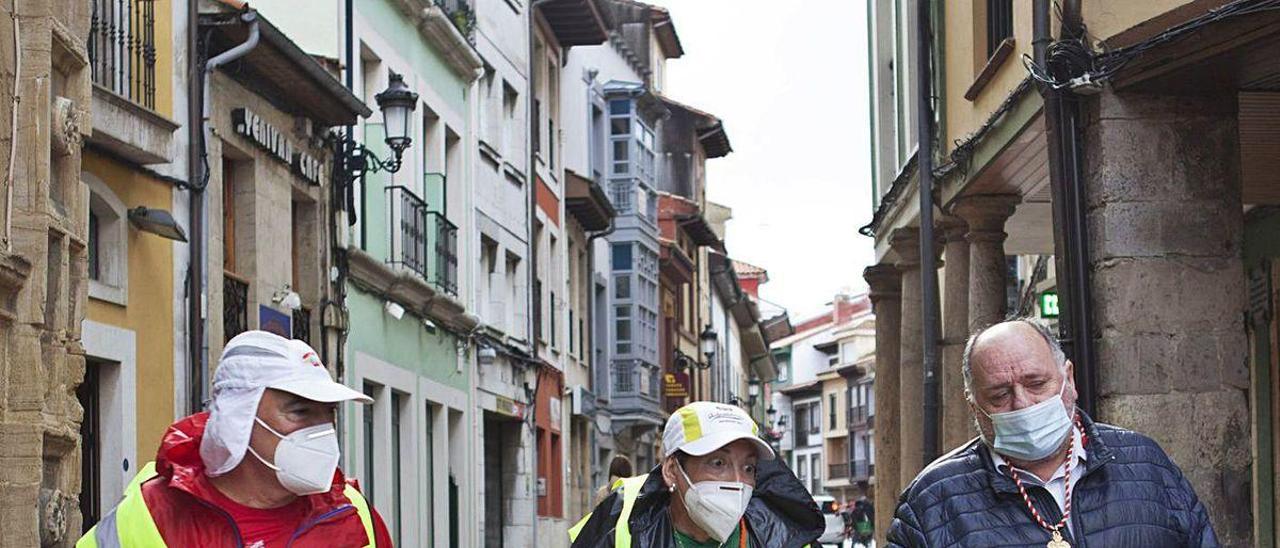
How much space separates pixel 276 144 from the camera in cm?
1892

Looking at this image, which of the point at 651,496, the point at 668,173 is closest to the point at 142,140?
the point at 651,496

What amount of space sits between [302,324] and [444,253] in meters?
6.36

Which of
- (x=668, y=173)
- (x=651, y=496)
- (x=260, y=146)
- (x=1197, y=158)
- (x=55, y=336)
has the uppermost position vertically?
(x=668, y=173)

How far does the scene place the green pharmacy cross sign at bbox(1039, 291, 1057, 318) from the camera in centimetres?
2372

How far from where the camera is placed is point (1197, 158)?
12.3m

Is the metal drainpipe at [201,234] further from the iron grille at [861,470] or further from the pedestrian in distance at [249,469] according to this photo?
the iron grille at [861,470]

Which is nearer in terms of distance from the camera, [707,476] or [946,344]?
[707,476]

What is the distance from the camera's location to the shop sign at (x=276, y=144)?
17719mm

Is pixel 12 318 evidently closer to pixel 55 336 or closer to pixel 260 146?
pixel 55 336

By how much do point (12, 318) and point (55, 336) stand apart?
611mm

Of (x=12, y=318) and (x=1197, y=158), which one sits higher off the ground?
(x=1197, y=158)

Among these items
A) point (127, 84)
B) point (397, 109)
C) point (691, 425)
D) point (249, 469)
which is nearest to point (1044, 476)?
point (691, 425)

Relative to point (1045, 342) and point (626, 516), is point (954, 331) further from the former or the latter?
point (1045, 342)

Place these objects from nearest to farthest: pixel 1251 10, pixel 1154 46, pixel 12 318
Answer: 1. pixel 12 318
2. pixel 1251 10
3. pixel 1154 46
